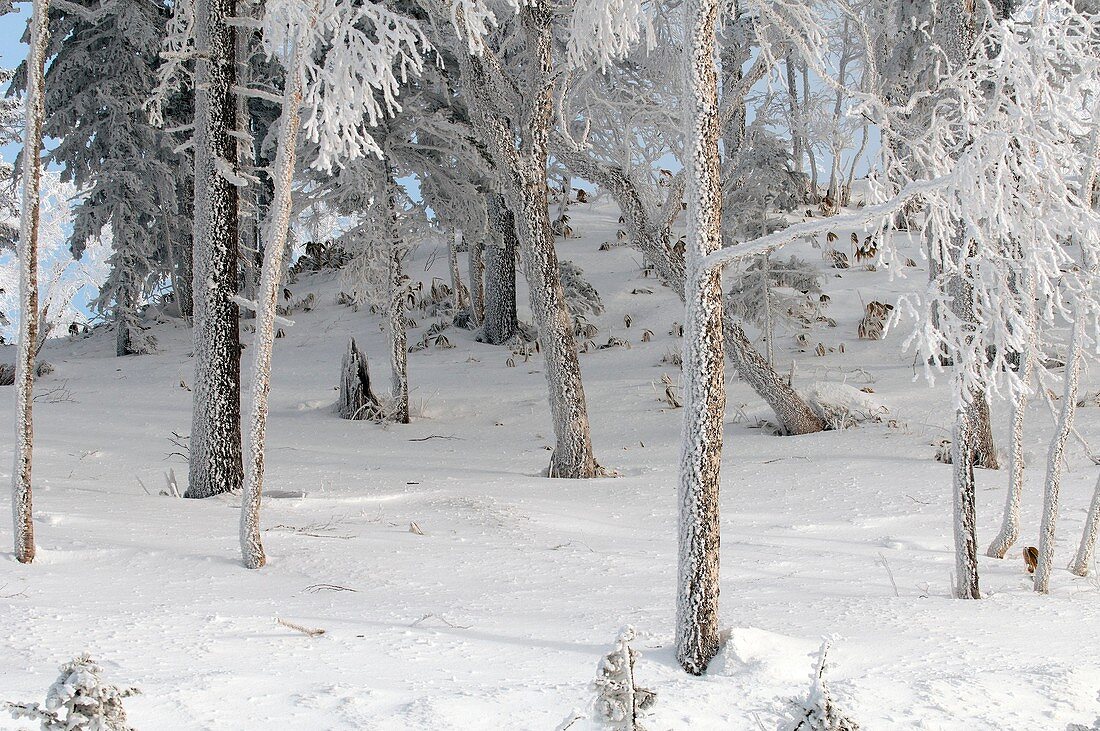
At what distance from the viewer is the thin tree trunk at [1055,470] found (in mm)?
5816

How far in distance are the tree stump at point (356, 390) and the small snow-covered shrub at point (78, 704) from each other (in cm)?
1125

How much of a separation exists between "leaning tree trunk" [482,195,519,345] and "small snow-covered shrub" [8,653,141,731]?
49.2ft

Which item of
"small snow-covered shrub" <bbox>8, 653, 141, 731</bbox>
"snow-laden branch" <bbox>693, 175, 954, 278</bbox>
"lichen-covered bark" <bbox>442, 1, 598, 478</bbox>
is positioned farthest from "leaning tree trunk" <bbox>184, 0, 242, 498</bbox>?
"small snow-covered shrub" <bbox>8, 653, 141, 731</bbox>

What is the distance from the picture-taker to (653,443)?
38.5ft

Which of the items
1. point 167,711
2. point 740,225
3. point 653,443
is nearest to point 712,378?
point 167,711

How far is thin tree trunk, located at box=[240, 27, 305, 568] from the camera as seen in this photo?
6.00 m

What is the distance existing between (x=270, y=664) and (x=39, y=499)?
4860 mm

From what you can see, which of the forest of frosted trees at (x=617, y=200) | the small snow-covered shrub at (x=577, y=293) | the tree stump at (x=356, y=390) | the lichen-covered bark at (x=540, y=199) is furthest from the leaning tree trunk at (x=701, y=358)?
the small snow-covered shrub at (x=577, y=293)

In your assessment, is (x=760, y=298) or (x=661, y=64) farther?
(x=760, y=298)

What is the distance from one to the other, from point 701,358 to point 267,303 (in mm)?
2967

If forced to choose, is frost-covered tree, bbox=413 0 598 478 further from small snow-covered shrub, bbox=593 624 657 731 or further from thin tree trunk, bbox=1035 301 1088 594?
small snow-covered shrub, bbox=593 624 657 731

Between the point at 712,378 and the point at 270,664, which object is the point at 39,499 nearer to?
the point at 270,664

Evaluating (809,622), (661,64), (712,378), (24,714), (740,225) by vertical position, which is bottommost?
(809,622)

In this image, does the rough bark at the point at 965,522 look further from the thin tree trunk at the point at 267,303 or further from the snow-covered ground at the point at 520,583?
the thin tree trunk at the point at 267,303
